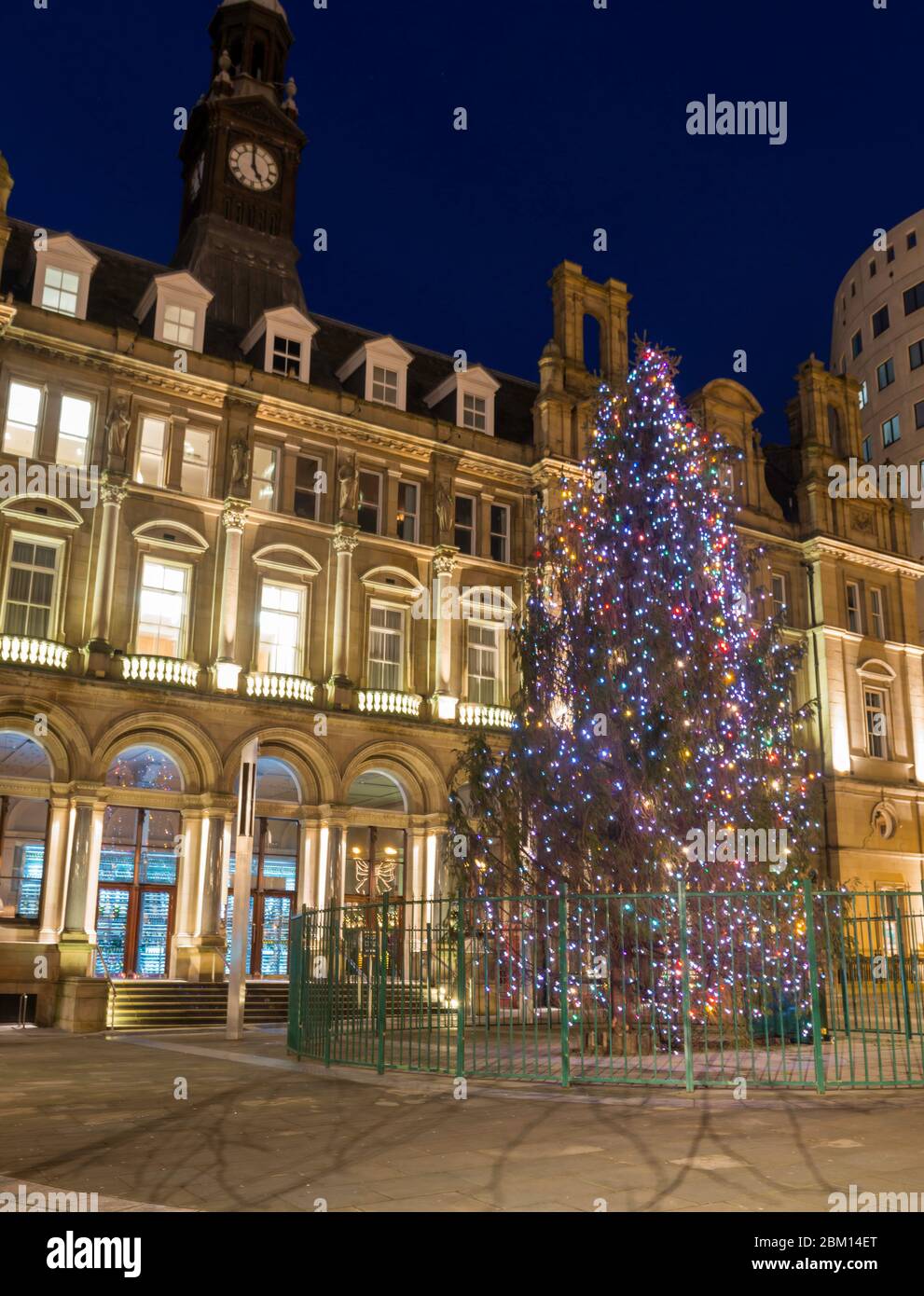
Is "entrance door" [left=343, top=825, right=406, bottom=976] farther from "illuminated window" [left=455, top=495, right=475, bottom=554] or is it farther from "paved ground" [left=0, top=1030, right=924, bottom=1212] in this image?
"paved ground" [left=0, top=1030, right=924, bottom=1212]

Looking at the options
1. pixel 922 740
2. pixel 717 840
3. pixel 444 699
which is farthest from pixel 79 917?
pixel 922 740

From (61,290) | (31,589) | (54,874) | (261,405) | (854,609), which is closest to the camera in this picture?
(54,874)

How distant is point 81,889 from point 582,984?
49.2 ft

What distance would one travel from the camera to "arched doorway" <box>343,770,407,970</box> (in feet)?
99.7

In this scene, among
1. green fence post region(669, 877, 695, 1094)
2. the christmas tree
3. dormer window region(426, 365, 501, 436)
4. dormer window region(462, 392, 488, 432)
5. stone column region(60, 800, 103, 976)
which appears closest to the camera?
green fence post region(669, 877, 695, 1094)

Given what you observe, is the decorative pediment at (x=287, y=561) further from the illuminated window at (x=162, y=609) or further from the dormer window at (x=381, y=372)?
the dormer window at (x=381, y=372)

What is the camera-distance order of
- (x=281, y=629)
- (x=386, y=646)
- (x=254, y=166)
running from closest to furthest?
(x=281, y=629) < (x=386, y=646) < (x=254, y=166)

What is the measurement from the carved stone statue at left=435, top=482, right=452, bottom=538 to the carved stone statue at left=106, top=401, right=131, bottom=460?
8.94 metres

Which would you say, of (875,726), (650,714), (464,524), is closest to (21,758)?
(464,524)

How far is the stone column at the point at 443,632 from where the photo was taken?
3144 cm

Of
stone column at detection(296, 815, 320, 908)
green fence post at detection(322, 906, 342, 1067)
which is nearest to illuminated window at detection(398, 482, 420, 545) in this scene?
stone column at detection(296, 815, 320, 908)

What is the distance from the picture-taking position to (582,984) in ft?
47.7

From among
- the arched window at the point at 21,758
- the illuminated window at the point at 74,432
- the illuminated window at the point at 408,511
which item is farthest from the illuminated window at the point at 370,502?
the arched window at the point at 21,758

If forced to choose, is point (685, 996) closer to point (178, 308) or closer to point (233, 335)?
point (178, 308)
